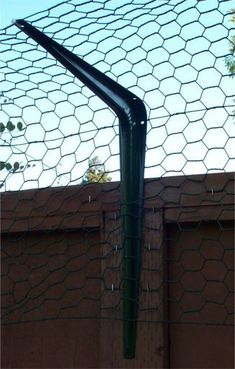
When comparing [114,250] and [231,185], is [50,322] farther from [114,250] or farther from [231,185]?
[231,185]

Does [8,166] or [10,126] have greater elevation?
[10,126]

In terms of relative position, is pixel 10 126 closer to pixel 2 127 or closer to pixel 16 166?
pixel 2 127

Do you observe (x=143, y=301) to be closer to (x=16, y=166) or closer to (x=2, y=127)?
(x=16, y=166)

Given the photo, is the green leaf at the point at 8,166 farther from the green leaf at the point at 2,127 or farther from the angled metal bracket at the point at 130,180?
the angled metal bracket at the point at 130,180

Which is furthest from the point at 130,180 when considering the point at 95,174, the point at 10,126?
the point at 10,126

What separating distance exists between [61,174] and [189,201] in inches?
13.0

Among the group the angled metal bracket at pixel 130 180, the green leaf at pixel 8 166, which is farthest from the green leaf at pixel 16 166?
the angled metal bracket at pixel 130 180

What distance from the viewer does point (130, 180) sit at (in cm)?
140

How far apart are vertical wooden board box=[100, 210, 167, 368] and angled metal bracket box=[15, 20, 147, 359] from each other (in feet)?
0.08

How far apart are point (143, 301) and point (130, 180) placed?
→ 0.25 meters

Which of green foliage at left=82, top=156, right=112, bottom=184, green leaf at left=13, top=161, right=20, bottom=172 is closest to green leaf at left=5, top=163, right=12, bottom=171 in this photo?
green leaf at left=13, top=161, right=20, bottom=172

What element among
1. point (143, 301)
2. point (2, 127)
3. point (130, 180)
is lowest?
point (143, 301)

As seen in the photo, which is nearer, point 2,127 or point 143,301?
point 143,301

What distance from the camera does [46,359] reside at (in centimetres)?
152
